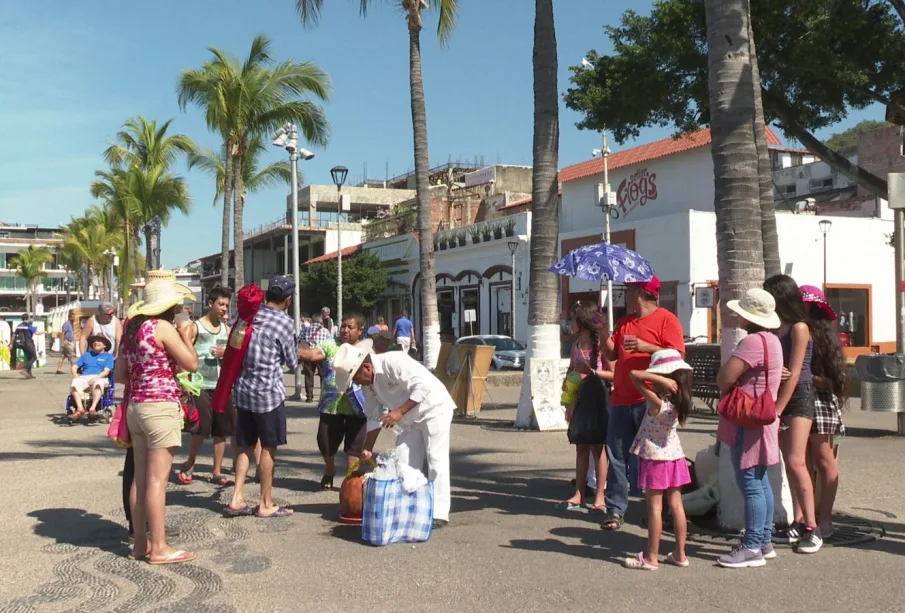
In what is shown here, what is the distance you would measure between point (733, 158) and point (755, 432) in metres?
2.53

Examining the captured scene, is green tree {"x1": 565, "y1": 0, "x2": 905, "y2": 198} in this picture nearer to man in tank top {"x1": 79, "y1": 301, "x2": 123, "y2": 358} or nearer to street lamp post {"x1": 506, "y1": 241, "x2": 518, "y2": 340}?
man in tank top {"x1": 79, "y1": 301, "x2": 123, "y2": 358}

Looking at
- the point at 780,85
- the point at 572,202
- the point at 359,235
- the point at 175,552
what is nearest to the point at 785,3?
the point at 780,85

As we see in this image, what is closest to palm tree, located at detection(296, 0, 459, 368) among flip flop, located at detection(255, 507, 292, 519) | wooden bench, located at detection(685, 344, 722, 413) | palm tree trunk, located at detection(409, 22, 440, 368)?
palm tree trunk, located at detection(409, 22, 440, 368)

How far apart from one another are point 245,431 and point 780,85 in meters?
11.7

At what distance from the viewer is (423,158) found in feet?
58.1

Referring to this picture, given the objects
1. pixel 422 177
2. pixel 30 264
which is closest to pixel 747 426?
pixel 422 177

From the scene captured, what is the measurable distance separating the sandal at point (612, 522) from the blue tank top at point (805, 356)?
5.28 ft

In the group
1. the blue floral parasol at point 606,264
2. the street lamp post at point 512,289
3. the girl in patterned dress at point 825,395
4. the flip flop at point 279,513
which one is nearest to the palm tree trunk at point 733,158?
the girl in patterned dress at point 825,395

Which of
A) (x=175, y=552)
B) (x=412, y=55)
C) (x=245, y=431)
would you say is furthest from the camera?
(x=412, y=55)

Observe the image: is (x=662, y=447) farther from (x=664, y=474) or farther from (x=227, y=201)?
(x=227, y=201)

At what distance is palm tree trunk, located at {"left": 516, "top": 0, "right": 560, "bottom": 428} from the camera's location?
41.9 feet

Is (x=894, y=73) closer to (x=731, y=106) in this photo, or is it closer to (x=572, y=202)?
(x=731, y=106)

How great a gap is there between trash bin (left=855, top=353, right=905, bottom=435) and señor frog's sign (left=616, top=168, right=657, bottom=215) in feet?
86.9

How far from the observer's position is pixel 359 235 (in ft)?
200
